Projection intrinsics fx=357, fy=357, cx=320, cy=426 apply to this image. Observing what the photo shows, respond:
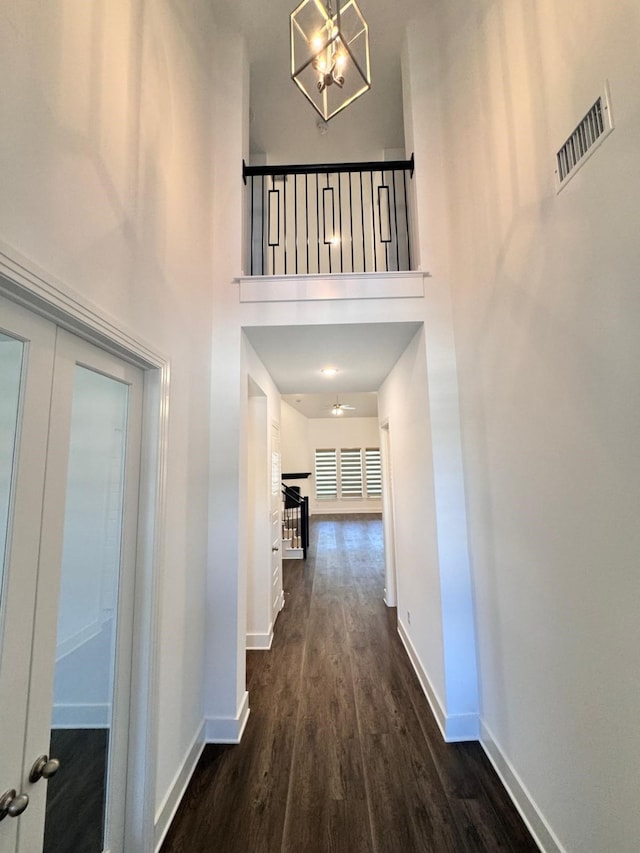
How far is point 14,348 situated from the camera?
3.42 feet

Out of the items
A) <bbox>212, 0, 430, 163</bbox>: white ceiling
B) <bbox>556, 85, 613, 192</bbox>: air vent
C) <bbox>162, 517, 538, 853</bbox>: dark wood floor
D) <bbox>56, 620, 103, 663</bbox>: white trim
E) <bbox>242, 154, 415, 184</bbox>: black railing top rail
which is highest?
<bbox>212, 0, 430, 163</bbox>: white ceiling

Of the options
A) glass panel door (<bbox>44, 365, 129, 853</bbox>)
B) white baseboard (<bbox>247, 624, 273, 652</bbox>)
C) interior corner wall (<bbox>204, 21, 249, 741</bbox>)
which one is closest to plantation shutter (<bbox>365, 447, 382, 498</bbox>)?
white baseboard (<bbox>247, 624, 273, 652</bbox>)

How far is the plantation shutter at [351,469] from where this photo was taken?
12.6 m

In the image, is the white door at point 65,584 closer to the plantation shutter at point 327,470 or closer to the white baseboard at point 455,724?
the white baseboard at point 455,724

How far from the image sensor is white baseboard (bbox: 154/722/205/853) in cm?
167

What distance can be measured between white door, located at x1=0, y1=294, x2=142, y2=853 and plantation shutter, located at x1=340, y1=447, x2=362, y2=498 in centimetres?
1111

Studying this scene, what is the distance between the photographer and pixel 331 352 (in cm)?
315

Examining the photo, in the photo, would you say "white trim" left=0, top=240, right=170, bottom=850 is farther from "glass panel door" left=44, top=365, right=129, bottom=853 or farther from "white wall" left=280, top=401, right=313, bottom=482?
"white wall" left=280, top=401, right=313, bottom=482

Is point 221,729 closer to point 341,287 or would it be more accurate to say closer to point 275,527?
point 275,527

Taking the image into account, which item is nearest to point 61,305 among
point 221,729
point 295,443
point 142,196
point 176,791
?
point 142,196

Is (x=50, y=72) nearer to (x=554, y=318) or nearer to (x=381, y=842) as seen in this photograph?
(x=554, y=318)

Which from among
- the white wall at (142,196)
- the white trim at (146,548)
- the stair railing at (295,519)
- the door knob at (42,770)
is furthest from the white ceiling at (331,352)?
the stair railing at (295,519)

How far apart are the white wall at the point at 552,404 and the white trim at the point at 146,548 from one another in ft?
5.81

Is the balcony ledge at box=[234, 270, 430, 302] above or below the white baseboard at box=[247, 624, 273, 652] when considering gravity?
above
